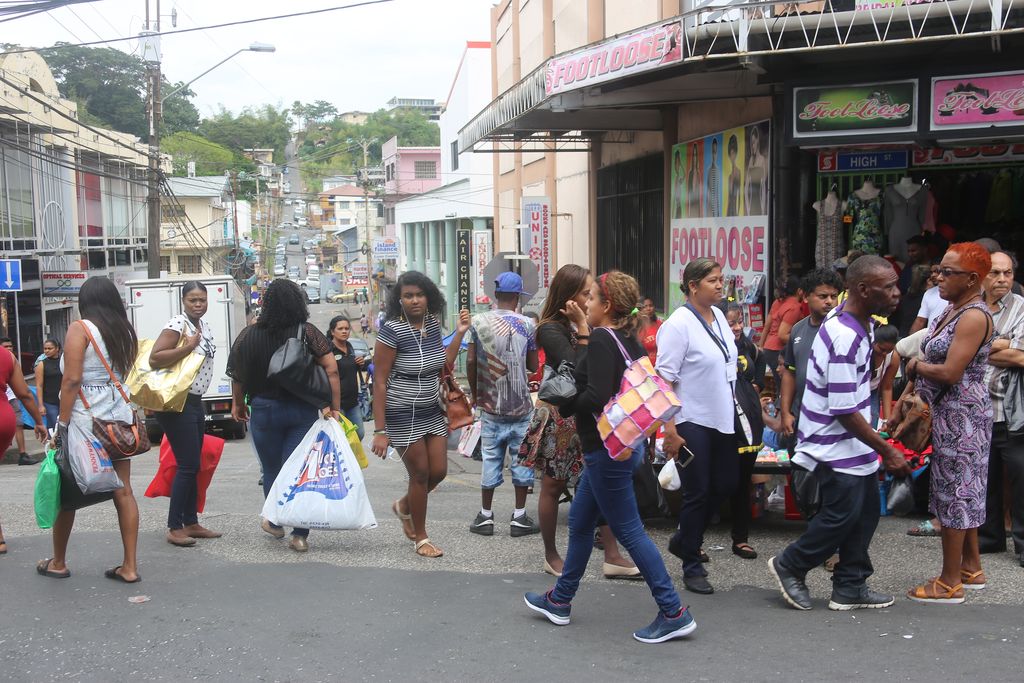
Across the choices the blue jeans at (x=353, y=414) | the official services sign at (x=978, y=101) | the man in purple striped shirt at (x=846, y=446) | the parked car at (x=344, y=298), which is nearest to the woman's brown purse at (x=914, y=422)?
the man in purple striped shirt at (x=846, y=446)

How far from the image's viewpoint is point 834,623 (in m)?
4.80

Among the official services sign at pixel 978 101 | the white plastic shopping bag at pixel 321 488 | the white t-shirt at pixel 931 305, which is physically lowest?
the white plastic shopping bag at pixel 321 488

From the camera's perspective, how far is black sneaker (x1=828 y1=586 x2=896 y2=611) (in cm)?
495

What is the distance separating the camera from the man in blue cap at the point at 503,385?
253 inches

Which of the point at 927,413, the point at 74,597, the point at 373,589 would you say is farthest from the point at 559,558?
the point at 74,597

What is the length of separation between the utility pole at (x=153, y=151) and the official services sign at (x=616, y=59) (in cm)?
1690

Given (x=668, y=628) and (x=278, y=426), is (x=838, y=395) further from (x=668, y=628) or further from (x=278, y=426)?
(x=278, y=426)

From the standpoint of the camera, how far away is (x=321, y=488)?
6.10 metres

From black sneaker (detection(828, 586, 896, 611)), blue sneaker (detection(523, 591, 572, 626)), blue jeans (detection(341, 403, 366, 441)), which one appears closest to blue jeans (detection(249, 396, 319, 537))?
blue sneaker (detection(523, 591, 572, 626))

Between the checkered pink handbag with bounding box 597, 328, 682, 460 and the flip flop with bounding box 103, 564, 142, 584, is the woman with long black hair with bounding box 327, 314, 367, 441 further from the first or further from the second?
the checkered pink handbag with bounding box 597, 328, 682, 460

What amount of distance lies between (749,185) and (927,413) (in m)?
6.91

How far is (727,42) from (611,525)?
5580 mm

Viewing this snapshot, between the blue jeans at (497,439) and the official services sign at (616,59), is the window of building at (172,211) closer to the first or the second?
the official services sign at (616,59)

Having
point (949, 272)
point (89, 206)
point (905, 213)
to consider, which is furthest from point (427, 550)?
point (89, 206)
